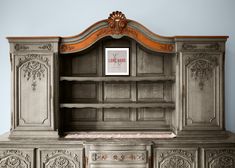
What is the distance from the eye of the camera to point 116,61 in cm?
316

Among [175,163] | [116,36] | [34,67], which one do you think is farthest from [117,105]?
[34,67]

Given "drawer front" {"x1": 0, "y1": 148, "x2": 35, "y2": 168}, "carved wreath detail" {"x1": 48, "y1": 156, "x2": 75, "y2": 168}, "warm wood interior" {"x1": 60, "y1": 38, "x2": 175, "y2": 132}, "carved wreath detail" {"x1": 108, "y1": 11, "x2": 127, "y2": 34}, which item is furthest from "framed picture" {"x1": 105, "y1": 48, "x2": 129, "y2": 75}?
"drawer front" {"x1": 0, "y1": 148, "x2": 35, "y2": 168}

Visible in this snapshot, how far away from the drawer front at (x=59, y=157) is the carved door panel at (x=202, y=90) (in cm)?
123

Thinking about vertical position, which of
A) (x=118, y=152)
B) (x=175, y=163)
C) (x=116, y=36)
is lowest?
(x=175, y=163)

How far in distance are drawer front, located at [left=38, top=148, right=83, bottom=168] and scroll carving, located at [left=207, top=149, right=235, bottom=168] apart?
1377mm

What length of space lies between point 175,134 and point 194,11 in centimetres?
161

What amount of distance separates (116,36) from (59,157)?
4.72ft

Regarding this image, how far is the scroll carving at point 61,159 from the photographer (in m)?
2.75

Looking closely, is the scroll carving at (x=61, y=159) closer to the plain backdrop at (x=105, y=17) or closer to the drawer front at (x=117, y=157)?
the drawer front at (x=117, y=157)

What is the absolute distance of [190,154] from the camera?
108 inches

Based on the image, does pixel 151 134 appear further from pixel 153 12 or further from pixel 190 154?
pixel 153 12

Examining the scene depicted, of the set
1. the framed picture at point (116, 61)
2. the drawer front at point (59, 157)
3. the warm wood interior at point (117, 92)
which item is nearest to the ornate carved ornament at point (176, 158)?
the warm wood interior at point (117, 92)

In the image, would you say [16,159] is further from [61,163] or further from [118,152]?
[118,152]

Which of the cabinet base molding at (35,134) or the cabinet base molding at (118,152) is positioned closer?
the cabinet base molding at (118,152)
